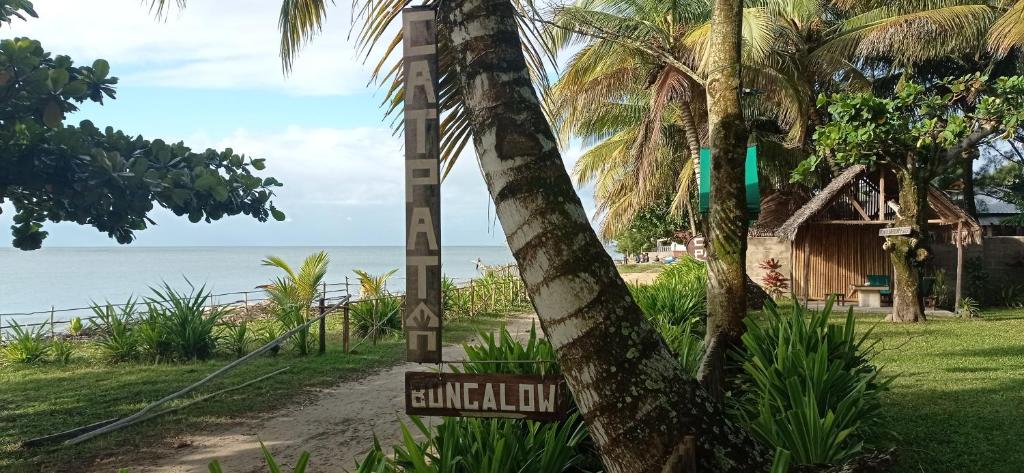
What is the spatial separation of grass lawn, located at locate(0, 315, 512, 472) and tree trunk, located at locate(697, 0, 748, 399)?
2324 mm

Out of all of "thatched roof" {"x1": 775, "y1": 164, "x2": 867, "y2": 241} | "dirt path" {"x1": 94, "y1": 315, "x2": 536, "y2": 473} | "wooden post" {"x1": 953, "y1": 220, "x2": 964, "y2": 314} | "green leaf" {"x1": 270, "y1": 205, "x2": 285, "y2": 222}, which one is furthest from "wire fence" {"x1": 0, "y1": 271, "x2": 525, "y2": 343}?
"wooden post" {"x1": 953, "y1": 220, "x2": 964, "y2": 314}

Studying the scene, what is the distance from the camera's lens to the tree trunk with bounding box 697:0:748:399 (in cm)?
633

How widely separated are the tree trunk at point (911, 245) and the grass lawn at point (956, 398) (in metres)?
1.41

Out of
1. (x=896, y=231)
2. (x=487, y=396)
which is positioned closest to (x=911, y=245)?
(x=896, y=231)

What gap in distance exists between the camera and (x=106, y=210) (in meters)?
4.66

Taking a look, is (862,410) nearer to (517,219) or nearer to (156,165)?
(517,219)

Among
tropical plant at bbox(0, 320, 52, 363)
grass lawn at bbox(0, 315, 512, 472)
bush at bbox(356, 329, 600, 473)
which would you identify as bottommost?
grass lawn at bbox(0, 315, 512, 472)

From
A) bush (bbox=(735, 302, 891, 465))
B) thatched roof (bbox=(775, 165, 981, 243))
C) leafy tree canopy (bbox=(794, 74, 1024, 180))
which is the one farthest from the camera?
thatched roof (bbox=(775, 165, 981, 243))

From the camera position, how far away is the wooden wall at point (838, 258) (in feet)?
62.0

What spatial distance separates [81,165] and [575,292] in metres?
3.58

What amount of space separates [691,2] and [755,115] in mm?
3629

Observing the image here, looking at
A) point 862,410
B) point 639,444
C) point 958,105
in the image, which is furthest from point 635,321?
point 958,105

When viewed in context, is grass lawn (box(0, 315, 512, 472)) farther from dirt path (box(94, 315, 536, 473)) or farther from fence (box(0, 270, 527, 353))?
fence (box(0, 270, 527, 353))

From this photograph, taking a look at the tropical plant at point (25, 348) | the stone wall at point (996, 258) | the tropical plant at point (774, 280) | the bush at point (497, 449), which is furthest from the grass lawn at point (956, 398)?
the tropical plant at point (25, 348)
